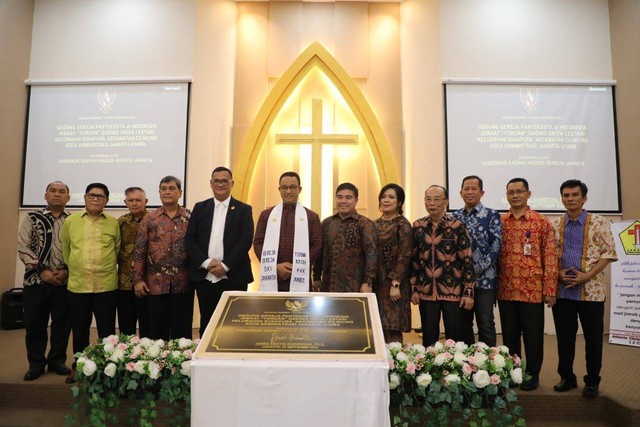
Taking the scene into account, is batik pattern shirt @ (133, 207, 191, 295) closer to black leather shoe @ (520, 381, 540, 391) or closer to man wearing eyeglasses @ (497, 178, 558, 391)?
man wearing eyeglasses @ (497, 178, 558, 391)

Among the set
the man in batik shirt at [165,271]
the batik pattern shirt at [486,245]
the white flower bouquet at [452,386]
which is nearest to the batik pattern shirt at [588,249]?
the batik pattern shirt at [486,245]

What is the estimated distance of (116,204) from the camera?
497 cm

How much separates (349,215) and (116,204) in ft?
10.3

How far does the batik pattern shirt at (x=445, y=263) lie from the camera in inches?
107

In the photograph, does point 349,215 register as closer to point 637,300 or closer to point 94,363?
point 94,363

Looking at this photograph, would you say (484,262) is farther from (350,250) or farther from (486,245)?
(350,250)

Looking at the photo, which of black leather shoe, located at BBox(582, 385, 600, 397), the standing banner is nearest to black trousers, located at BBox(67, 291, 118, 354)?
black leather shoe, located at BBox(582, 385, 600, 397)

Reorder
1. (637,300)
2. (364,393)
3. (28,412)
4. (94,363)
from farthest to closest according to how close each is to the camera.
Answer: (637,300), (28,412), (94,363), (364,393)

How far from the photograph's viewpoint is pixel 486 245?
2.87 m

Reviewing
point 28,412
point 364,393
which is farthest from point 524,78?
point 28,412

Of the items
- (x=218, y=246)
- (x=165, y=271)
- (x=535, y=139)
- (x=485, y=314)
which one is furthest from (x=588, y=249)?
(x=165, y=271)

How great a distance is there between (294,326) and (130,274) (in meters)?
1.71

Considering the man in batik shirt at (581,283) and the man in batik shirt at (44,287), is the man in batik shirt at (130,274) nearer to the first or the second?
the man in batik shirt at (44,287)

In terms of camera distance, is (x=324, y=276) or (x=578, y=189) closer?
(x=578, y=189)
